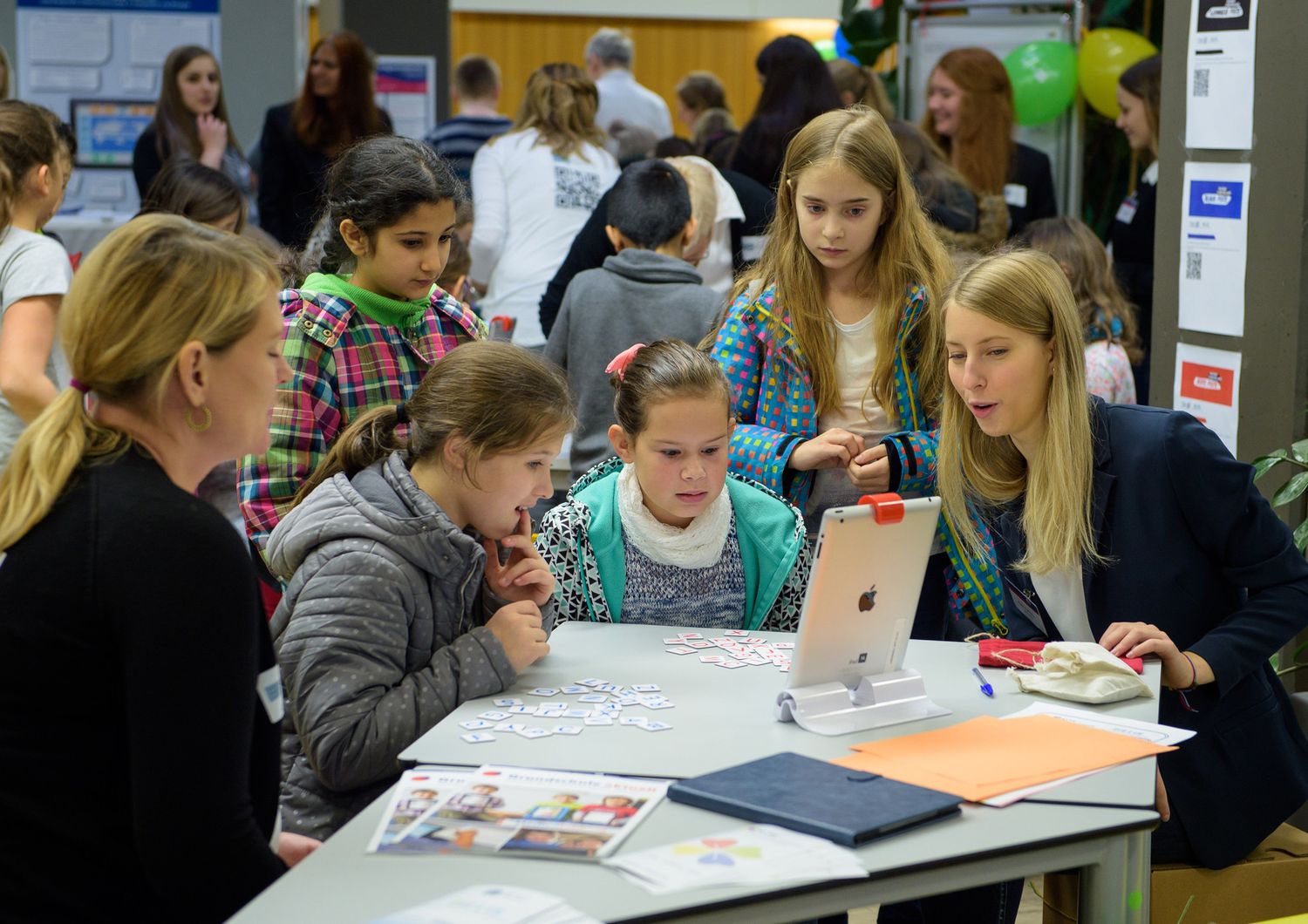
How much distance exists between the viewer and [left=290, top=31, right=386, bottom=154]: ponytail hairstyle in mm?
5918

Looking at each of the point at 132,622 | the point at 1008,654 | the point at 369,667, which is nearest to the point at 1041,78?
the point at 1008,654

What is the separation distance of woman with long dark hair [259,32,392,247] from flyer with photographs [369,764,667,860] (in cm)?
451

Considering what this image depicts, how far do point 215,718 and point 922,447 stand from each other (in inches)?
68.3

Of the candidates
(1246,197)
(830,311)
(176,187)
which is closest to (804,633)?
(830,311)

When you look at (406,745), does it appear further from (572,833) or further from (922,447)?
(922,447)

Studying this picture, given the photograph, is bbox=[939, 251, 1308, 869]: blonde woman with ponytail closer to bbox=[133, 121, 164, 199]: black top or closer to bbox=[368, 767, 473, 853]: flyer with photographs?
bbox=[368, 767, 473, 853]: flyer with photographs

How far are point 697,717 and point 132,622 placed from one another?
0.86 m

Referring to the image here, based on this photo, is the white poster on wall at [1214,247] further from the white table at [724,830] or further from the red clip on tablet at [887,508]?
the red clip on tablet at [887,508]

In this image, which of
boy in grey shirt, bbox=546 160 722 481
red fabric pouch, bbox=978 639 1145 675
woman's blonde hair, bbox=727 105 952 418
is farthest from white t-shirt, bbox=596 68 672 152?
red fabric pouch, bbox=978 639 1145 675

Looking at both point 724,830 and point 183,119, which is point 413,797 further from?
point 183,119

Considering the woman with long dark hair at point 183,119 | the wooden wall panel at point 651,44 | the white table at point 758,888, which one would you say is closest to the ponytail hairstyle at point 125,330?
the white table at point 758,888

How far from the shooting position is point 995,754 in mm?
1886

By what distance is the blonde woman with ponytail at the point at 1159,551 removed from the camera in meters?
2.31

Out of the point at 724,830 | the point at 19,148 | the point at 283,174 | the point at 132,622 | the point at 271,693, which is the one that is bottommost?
the point at 724,830
